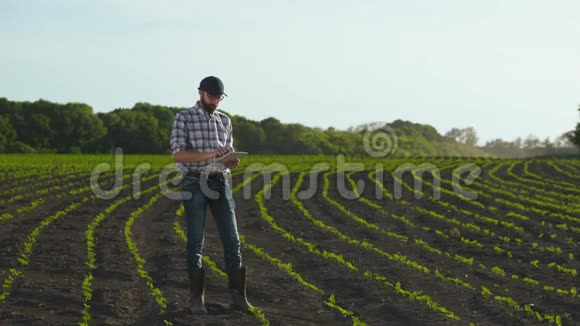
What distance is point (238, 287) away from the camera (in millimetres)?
6355

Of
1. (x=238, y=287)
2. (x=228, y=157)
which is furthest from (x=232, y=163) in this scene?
(x=238, y=287)

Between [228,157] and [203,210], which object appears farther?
[203,210]

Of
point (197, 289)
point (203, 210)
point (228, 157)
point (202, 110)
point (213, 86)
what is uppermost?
point (213, 86)

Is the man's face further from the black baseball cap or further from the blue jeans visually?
the blue jeans

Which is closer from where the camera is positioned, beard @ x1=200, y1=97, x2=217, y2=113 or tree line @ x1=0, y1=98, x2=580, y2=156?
beard @ x1=200, y1=97, x2=217, y2=113

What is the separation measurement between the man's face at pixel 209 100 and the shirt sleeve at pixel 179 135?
0.66 ft

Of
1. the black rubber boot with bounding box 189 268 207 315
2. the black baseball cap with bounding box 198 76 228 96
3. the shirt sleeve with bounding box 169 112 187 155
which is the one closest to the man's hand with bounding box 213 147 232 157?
the shirt sleeve with bounding box 169 112 187 155

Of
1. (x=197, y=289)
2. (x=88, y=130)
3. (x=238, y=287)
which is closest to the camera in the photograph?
(x=197, y=289)

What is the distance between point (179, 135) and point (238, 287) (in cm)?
134

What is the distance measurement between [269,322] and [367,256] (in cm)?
417

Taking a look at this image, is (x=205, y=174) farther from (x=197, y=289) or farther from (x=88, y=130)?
(x=88, y=130)

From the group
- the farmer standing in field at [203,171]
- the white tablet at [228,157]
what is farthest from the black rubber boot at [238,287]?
the white tablet at [228,157]

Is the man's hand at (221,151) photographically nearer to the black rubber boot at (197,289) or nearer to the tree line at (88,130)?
the black rubber boot at (197,289)

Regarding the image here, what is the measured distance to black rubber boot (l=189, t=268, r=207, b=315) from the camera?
20.4ft
